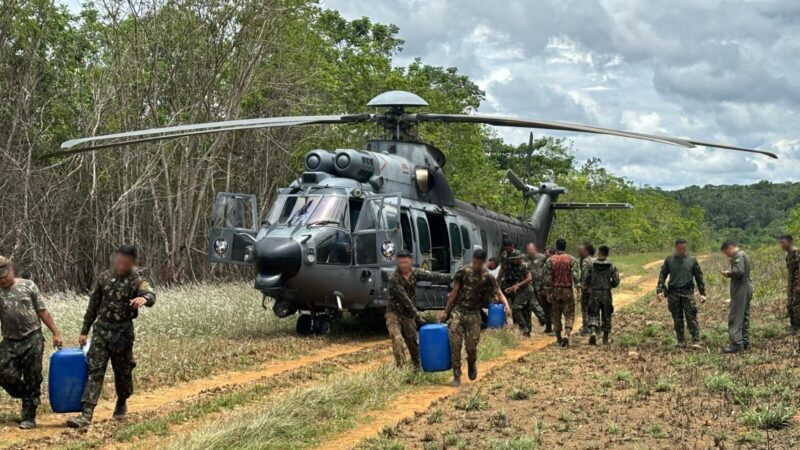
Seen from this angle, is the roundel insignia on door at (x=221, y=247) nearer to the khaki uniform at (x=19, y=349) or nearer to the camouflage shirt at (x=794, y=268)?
the khaki uniform at (x=19, y=349)

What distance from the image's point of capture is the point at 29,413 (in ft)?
23.9

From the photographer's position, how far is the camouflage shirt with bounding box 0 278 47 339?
7.31 meters

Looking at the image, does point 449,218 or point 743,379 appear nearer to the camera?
point 743,379

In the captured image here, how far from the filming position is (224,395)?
8477mm

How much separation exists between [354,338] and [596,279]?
12.1ft

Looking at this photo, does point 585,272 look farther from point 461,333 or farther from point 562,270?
point 461,333

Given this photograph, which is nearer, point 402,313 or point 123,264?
point 123,264

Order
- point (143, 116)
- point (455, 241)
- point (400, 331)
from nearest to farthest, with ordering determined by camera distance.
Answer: point (400, 331) < point (455, 241) < point (143, 116)

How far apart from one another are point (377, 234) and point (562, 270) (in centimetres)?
275

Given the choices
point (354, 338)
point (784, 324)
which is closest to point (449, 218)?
point (354, 338)

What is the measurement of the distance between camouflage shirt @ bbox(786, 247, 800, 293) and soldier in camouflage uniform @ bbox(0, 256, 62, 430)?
368 inches

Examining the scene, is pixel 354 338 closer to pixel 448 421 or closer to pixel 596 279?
pixel 596 279

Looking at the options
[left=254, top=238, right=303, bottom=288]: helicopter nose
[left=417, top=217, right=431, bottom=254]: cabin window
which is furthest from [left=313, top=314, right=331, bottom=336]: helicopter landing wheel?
[left=417, top=217, right=431, bottom=254]: cabin window

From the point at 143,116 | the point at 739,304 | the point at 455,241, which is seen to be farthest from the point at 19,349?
the point at 143,116
